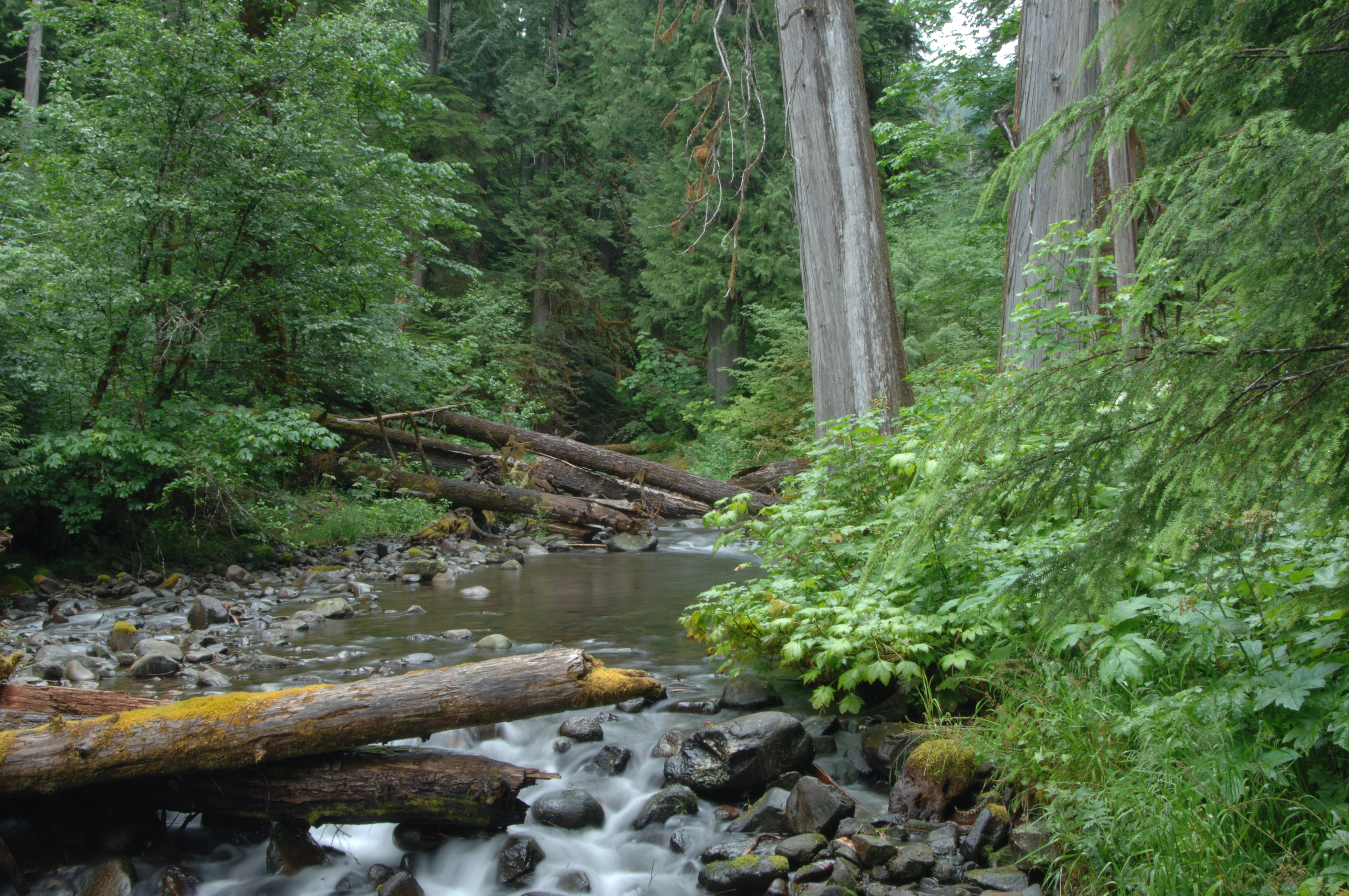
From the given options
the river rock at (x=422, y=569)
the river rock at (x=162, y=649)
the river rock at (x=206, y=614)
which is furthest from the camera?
the river rock at (x=422, y=569)

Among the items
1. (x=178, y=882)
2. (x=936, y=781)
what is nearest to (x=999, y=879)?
(x=936, y=781)

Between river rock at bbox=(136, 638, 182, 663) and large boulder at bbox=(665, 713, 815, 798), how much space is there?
3.82 metres

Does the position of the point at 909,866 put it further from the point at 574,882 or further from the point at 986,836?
the point at 574,882

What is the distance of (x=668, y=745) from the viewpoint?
4.39m

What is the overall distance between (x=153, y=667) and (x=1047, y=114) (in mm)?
7776

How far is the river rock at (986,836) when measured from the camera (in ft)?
10.3

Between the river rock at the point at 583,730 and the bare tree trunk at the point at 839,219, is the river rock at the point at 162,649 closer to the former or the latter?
the river rock at the point at 583,730

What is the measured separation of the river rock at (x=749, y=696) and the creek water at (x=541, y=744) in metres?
0.06

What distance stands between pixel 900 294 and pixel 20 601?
559 inches

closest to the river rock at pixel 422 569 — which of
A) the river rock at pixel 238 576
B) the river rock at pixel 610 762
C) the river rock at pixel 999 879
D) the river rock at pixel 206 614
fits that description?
the river rock at pixel 238 576

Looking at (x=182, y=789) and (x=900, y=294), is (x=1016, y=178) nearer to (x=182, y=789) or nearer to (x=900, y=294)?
(x=182, y=789)

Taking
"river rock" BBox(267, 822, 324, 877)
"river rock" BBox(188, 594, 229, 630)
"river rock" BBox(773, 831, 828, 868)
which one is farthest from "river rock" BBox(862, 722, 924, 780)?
"river rock" BBox(188, 594, 229, 630)

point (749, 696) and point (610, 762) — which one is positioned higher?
point (749, 696)

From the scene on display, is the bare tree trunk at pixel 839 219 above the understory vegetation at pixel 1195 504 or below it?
above
